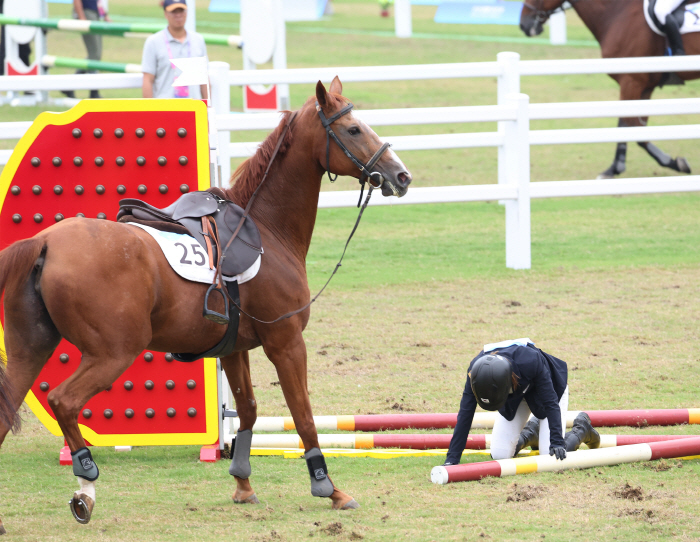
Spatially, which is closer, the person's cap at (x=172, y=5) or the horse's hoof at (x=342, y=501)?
the horse's hoof at (x=342, y=501)

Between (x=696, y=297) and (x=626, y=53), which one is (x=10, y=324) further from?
(x=626, y=53)

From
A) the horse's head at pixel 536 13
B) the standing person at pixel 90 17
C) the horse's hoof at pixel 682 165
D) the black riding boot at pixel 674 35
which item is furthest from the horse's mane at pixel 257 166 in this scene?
the standing person at pixel 90 17

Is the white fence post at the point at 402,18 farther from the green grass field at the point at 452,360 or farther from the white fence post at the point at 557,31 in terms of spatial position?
the green grass field at the point at 452,360

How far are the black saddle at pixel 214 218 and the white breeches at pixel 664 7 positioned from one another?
9.20m

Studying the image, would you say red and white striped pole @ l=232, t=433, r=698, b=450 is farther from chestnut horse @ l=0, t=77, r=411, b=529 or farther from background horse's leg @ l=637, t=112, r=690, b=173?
background horse's leg @ l=637, t=112, r=690, b=173

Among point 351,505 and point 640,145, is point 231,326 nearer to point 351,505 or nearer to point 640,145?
point 351,505

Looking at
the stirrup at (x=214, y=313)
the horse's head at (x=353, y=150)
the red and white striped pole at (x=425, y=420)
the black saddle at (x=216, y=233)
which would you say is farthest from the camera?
the red and white striped pole at (x=425, y=420)

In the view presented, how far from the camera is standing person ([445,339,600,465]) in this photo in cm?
495

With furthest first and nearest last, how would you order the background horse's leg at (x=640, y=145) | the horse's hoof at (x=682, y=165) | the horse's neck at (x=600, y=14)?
the horse's neck at (x=600, y=14) < the background horse's leg at (x=640, y=145) < the horse's hoof at (x=682, y=165)

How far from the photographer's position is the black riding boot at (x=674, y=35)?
12.1m

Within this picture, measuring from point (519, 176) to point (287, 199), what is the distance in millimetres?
4858

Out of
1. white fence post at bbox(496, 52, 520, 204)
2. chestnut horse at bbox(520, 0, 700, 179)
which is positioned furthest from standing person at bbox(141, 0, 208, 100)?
chestnut horse at bbox(520, 0, 700, 179)

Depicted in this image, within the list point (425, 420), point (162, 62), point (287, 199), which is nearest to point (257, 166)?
point (287, 199)

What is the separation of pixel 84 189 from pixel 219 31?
20771 mm
